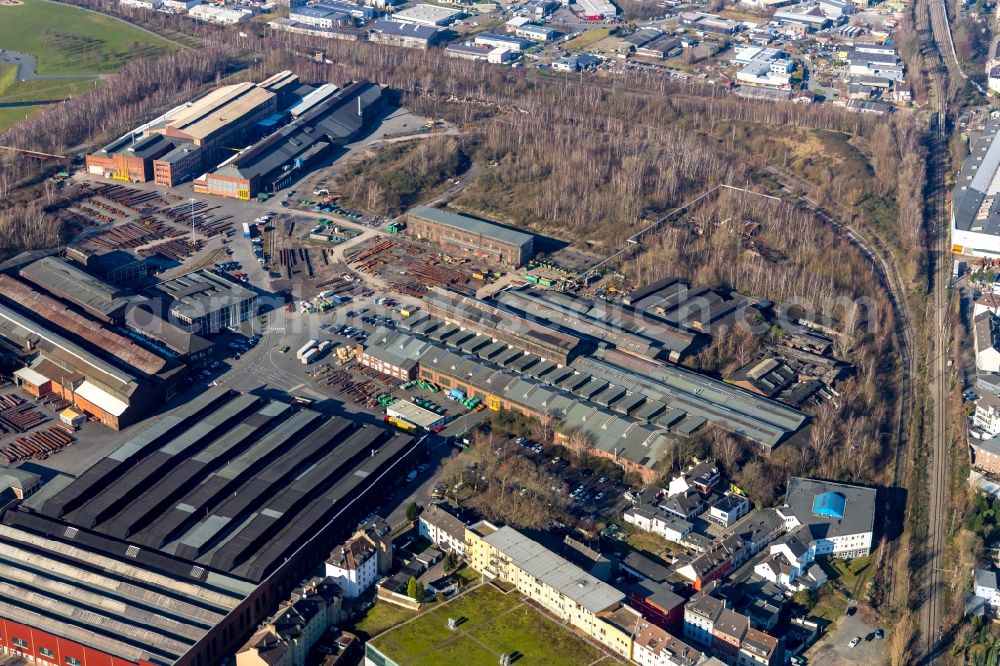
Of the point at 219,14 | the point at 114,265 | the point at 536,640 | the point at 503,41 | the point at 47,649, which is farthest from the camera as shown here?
the point at 219,14

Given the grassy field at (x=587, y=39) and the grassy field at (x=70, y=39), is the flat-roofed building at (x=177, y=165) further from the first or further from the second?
the grassy field at (x=587, y=39)

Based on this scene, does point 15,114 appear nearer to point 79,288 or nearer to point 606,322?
point 79,288

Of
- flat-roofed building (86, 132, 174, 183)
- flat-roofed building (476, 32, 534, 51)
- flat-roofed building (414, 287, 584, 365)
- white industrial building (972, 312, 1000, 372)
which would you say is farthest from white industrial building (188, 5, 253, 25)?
white industrial building (972, 312, 1000, 372)

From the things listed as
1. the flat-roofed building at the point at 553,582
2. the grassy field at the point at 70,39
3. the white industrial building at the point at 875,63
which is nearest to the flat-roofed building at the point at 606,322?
the flat-roofed building at the point at 553,582

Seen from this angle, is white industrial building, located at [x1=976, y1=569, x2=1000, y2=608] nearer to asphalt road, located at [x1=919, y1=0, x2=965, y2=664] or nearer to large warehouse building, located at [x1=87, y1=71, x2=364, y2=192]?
asphalt road, located at [x1=919, y1=0, x2=965, y2=664]

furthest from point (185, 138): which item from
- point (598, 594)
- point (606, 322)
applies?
point (598, 594)

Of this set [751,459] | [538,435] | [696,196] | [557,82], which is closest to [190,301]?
[538,435]

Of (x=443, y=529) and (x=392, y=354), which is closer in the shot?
(x=443, y=529)
